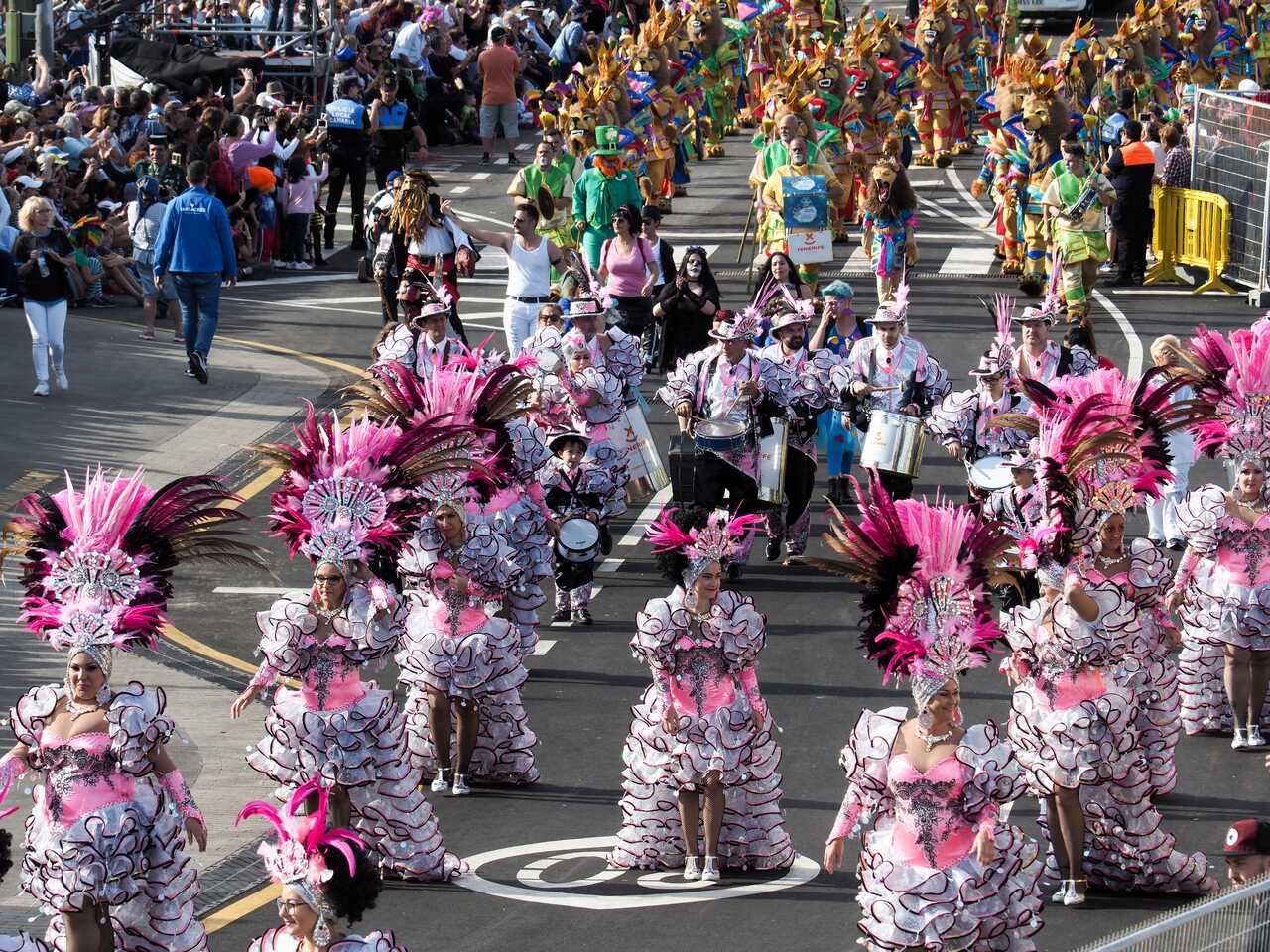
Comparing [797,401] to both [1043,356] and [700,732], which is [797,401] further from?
[700,732]

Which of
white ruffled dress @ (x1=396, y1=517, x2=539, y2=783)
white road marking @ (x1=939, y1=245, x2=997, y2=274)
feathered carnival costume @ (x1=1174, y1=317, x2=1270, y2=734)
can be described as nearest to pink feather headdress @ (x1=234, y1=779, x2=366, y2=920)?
white ruffled dress @ (x1=396, y1=517, x2=539, y2=783)

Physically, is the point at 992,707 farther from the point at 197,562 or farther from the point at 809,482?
the point at 197,562

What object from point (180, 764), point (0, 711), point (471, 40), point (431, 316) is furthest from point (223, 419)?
point (471, 40)

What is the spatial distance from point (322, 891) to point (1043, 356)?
9.38 meters

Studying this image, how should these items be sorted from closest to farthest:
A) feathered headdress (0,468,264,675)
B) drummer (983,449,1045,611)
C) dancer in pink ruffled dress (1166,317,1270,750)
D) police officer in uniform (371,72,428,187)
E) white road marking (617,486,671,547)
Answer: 1. feathered headdress (0,468,264,675)
2. dancer in pink ruffled dress (1166,317,1270,750)
3. drummer (983,449,1045,611)
4. white road marking (617,486,671,547)
5. police officer in uniform (371,72,428,187)

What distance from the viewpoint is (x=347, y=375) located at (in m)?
22.8

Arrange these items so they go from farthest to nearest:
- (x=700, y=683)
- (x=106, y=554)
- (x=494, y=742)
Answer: (x=494, y=742)
(x=700, y=683)
(x=106, y=554)

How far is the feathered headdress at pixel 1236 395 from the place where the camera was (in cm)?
1356

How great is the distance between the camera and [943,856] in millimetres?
9891

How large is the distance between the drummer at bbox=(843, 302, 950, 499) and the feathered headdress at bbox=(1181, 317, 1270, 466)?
134 inches

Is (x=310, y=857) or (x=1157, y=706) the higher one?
(x=310, y=857)

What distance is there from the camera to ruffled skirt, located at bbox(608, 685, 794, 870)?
11750mm

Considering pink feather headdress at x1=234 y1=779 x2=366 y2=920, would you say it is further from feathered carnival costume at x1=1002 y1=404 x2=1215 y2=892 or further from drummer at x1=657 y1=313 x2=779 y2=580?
drummer at x1=657 y1=313 x2=779 y2=580

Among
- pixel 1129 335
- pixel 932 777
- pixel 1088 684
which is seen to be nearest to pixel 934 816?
pixel 932 777
